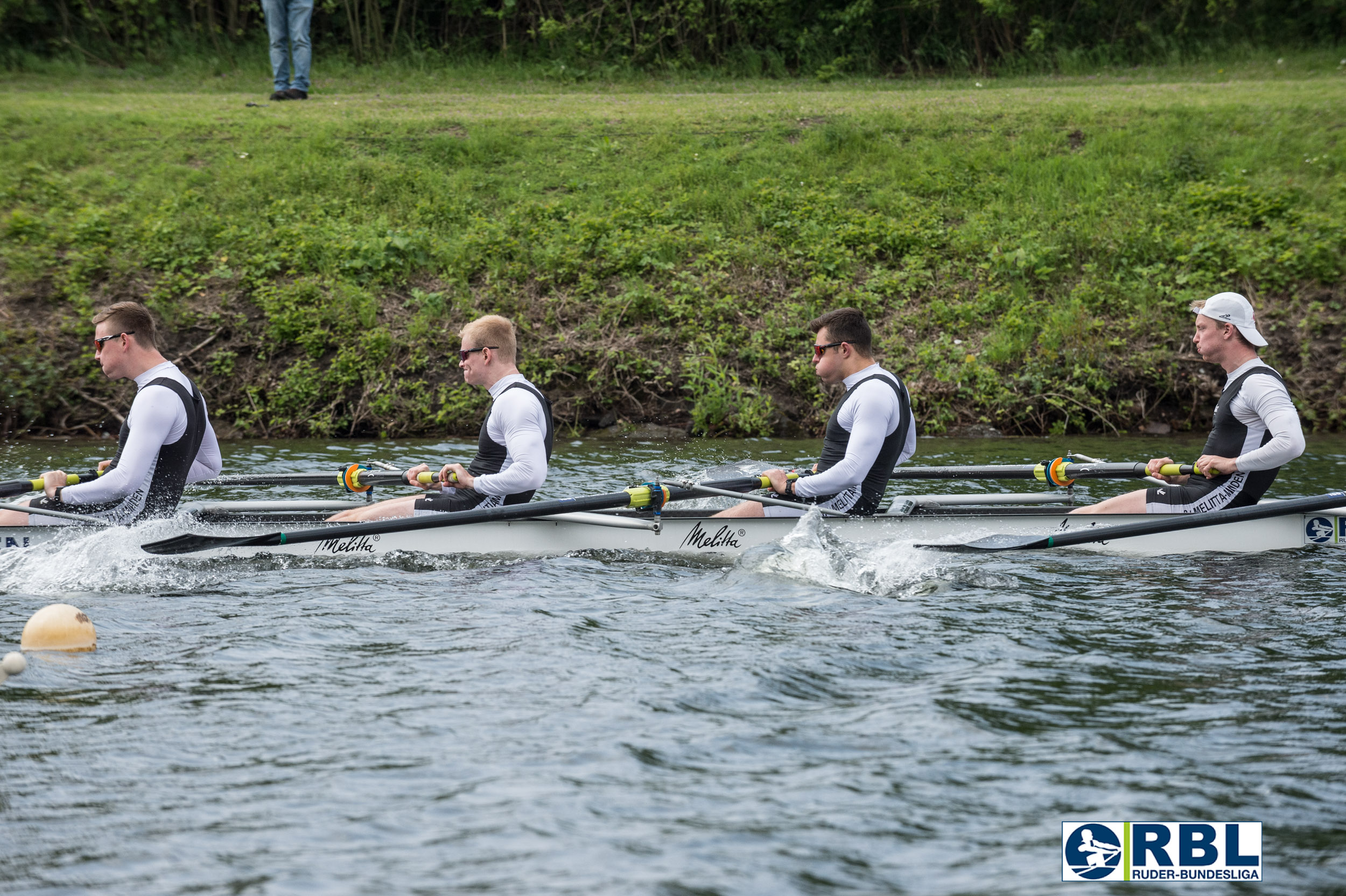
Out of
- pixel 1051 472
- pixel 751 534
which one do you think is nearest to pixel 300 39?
pixel 751 534

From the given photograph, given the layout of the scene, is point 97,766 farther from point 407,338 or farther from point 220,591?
point 407,338

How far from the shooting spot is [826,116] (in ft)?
64.1

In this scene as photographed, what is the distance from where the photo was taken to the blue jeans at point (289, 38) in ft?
65.5

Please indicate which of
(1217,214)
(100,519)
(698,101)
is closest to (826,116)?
(698,101)

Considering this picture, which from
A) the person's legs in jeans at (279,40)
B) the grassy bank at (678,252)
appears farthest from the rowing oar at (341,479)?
the person's legs in jeans at (279,40)

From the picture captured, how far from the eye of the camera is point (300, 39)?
20.6 meters

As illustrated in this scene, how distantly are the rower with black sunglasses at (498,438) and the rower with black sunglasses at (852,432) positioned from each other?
4.49 ft

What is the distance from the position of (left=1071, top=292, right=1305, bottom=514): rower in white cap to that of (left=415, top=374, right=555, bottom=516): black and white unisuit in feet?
11.7

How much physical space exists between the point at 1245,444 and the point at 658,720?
4.71m

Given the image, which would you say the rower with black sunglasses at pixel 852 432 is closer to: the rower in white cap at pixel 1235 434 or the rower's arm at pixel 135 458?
the rower in white cap at pixel 1235 434

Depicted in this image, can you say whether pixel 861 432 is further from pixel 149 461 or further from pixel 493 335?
pixel 149 461

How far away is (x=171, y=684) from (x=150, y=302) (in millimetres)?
11134

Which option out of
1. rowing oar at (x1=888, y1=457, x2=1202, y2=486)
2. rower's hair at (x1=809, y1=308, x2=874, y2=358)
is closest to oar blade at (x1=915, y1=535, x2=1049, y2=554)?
rowing oar at (x1=888, y1=457, x2=1202, y2=486)

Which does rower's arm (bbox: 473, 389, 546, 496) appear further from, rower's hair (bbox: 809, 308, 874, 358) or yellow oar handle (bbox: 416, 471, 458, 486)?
rower's hair (bbox: 809, 308, 874, 358)
